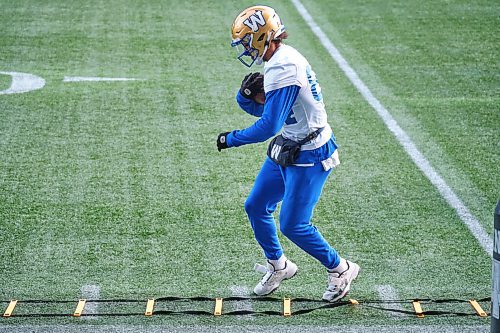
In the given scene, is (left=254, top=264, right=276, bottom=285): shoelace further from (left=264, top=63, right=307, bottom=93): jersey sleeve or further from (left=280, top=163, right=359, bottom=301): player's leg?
(left=264, top=63, right=307, bottom=93): jersey sleeve

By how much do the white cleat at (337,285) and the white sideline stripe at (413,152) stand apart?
132cm

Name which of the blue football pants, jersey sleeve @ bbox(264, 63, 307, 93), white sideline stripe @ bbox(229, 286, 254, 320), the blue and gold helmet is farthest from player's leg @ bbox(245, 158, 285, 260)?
the blue and gold helmet

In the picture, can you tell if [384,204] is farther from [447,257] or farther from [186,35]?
[186,35]

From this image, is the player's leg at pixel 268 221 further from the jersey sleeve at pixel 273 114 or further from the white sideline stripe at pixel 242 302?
the jersey sleeve at pixel 273 114

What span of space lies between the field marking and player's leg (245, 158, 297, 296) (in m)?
6.29

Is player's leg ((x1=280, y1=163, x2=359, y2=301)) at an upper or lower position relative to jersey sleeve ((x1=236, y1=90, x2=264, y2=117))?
lower

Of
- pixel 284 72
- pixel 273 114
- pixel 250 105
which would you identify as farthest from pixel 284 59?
pixel 250 105

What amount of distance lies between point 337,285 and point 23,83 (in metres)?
7.14

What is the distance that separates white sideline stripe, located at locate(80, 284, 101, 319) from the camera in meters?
6.54

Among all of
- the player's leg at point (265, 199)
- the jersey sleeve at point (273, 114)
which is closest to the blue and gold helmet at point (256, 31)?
the jersey sleeve at point (273, 114)

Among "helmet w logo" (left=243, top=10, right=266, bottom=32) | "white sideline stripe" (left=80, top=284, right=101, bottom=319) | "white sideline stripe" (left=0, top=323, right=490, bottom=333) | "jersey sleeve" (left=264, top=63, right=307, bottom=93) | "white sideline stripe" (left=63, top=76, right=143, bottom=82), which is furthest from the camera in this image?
"white sideline stripe" (left=63, top=76, right=143, bottom=82)

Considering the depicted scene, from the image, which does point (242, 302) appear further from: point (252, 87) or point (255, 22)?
point (255, 22)

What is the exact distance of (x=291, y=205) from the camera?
6.59 m

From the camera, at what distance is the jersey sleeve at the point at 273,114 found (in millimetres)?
6270
